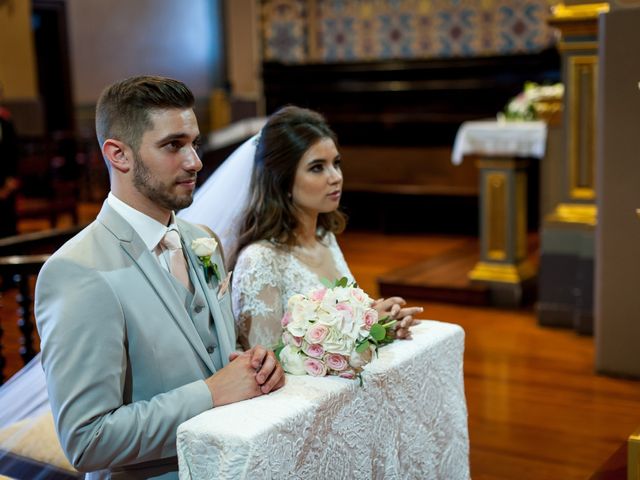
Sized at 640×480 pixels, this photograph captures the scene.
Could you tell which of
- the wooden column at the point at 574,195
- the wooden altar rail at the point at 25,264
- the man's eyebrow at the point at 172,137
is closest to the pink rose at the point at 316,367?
the man's eyebrow at the point at 172,137

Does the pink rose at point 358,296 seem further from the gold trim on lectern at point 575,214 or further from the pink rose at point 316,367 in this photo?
the gold trim on lectern at point 575,214

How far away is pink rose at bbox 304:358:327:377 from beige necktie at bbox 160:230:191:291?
0.32 metres

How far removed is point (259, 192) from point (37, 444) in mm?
982

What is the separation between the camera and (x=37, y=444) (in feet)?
8.58

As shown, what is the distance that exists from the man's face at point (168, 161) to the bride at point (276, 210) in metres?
0.78

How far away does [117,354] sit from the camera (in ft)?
5.63

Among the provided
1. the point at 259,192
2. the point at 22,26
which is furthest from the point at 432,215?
the point at 259,192

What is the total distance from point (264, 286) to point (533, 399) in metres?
2.26

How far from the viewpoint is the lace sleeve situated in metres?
2.52

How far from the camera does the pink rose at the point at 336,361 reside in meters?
1.98

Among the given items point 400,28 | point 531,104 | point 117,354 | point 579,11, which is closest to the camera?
point 117,354

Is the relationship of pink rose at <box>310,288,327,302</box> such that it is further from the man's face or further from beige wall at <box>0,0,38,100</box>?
beige wall at <box>0,0,38,100</box>

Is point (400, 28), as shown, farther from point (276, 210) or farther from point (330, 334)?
point (330, 334)

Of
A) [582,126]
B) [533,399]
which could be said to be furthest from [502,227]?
[533,399]
